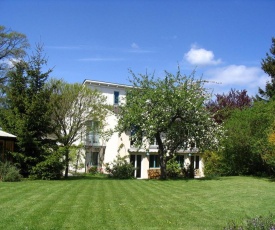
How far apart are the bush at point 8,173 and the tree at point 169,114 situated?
25.3 ft

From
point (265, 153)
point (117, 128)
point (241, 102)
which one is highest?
point (241, 102)

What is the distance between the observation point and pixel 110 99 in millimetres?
43594

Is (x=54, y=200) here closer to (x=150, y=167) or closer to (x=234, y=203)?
(x=234, y=203)

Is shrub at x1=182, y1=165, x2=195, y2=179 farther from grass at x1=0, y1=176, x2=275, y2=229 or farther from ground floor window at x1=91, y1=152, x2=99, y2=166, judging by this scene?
grass at x1=0, y1=176, x2=275, y2=229

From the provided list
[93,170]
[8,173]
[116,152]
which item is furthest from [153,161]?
[8,173]

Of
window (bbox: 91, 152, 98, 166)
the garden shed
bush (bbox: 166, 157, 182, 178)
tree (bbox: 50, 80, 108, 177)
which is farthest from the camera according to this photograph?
window (bbox: 91, 152, 98, 166)

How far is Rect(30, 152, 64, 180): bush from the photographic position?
21594 mm

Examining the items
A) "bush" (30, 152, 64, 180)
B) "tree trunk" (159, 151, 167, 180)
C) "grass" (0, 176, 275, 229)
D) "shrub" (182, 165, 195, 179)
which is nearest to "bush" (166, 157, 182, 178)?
"shrub" (182, 165, 195, 179)

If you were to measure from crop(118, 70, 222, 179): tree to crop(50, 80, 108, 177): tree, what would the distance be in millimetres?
3796

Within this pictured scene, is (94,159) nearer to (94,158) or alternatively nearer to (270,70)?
(94,158)

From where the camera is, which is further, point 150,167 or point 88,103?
point 150,167

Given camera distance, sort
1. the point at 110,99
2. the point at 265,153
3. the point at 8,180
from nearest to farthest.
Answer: the point at 8,180 < the point at 265,153 < the point at 110,99

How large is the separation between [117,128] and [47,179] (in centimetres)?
586

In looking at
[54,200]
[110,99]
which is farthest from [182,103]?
[110,99]
